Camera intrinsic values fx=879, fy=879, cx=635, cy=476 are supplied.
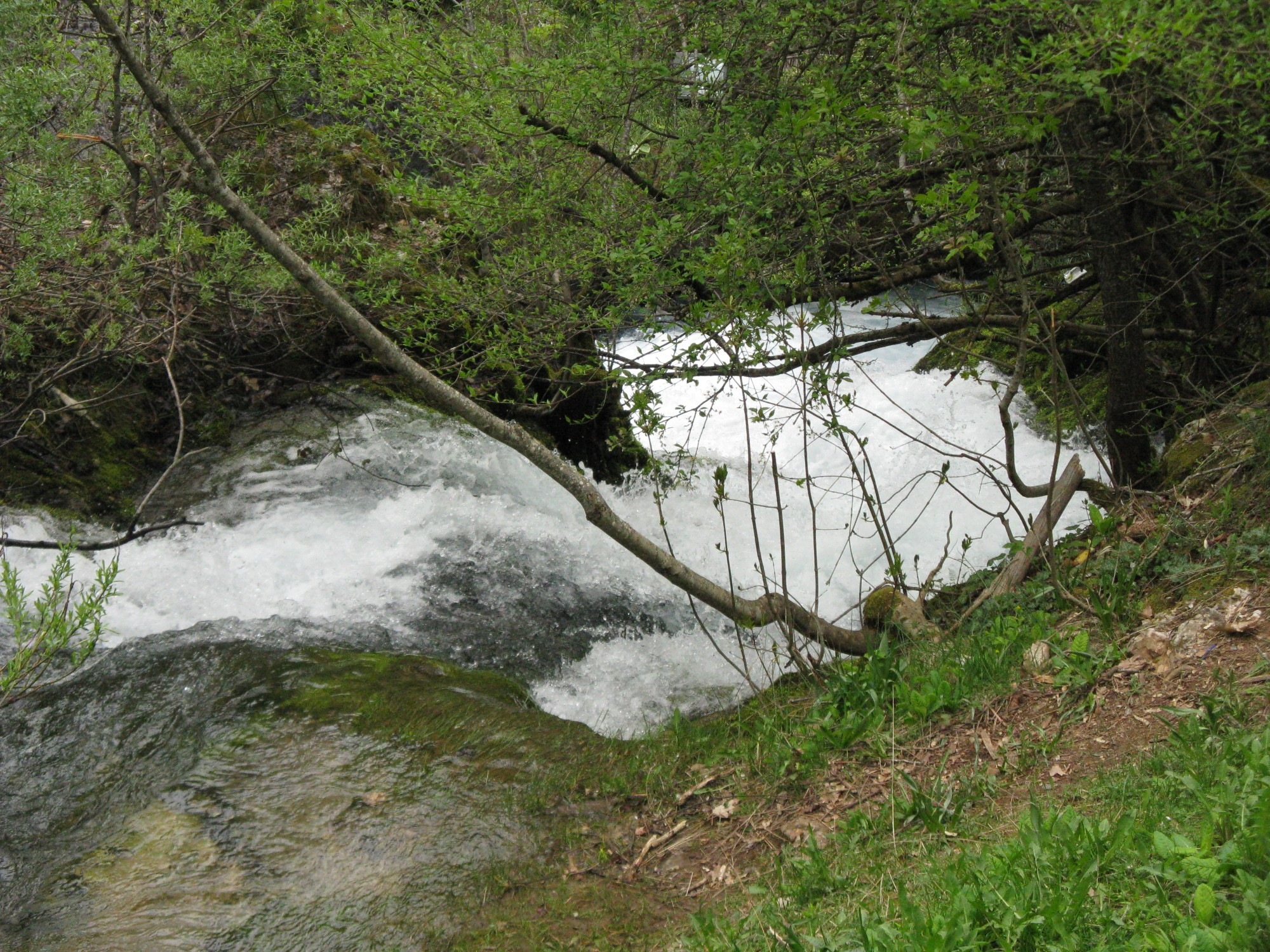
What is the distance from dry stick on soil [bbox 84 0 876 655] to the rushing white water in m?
0.26

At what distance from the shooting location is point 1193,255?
595cm

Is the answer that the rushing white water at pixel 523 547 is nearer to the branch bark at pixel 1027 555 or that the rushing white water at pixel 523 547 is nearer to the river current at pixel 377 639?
the river current at pixel 377 639

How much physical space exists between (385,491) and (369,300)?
170 centimetres

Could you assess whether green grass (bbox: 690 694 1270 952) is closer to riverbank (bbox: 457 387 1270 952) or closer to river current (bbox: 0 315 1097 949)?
riverbank (bbox: 457 387 1270 952)

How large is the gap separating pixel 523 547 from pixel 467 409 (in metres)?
3.42

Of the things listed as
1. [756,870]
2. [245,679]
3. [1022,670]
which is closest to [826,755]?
[756,870]

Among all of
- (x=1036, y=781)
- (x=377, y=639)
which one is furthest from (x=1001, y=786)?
(x=377, y=639)

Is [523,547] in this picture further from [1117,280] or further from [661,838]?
[1117,280]

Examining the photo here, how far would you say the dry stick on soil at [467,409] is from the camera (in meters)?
3.46

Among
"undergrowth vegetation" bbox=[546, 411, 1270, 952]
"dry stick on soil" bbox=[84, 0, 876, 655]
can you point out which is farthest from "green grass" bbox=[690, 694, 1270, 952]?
"dry stick on soil" bbox=[84, 0, 876, 655]

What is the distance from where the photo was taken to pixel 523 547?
23.9 feet

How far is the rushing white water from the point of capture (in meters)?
5.82

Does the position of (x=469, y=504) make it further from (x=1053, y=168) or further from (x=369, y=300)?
(x=1053, y=168)

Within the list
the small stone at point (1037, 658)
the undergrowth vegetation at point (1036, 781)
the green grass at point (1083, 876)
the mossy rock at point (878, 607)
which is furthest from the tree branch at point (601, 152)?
the green grass at point (1083, 876)
